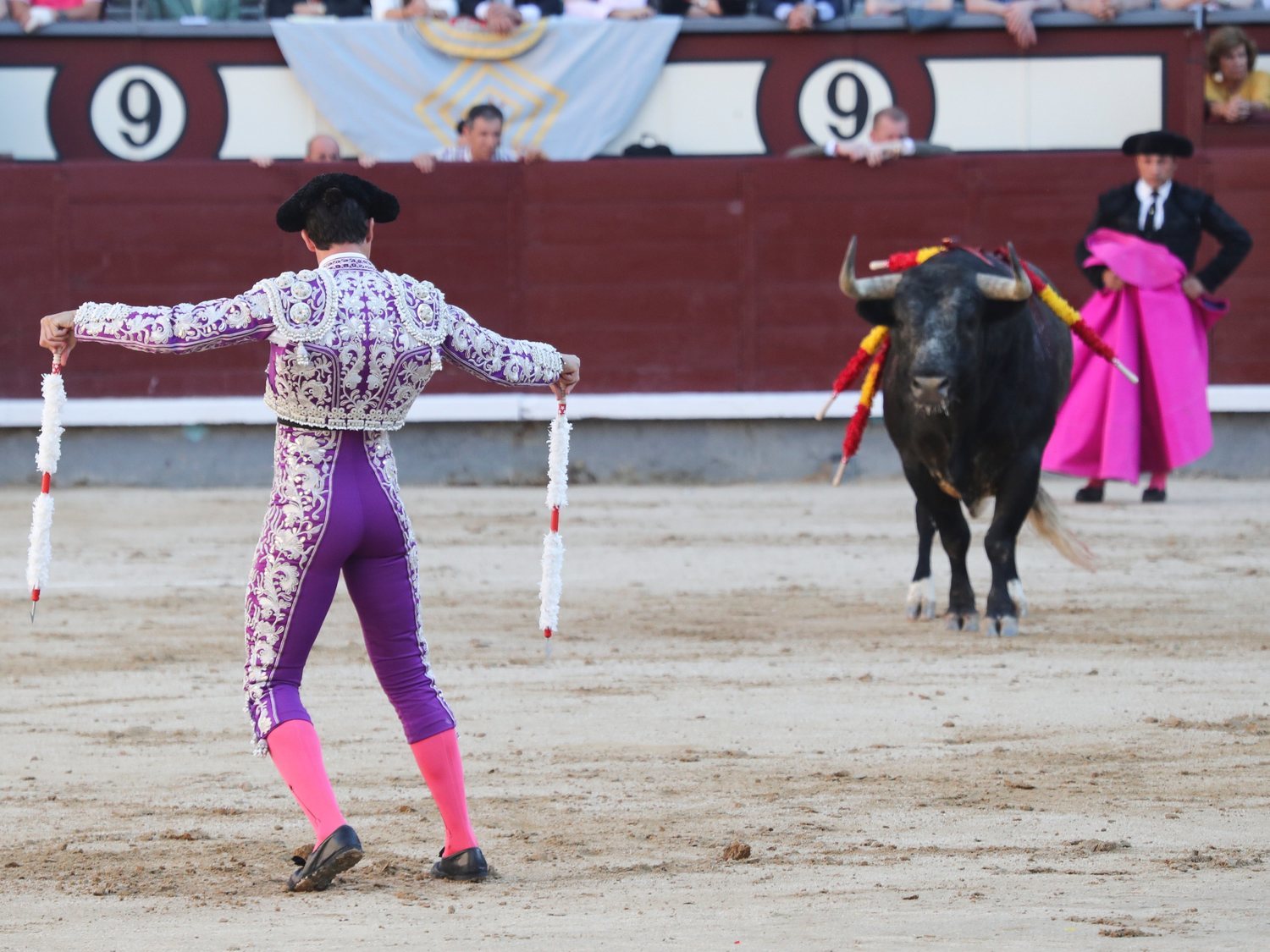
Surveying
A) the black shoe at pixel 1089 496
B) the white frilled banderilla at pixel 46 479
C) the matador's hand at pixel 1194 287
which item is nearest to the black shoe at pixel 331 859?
the white frilled banderilla at pixel 46 479

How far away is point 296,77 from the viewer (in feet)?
33.2

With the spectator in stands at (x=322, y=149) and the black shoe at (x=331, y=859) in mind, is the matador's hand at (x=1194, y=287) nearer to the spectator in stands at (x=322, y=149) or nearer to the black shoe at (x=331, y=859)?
the spectator in stands at (x=322, y=149)

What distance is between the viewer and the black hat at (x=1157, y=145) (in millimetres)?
7989

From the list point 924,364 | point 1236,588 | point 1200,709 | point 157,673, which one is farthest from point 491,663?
point 1236,588

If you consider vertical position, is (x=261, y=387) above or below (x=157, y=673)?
above

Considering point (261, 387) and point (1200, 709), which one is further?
point (261, 387)

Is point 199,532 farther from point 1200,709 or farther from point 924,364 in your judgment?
point 1200,709

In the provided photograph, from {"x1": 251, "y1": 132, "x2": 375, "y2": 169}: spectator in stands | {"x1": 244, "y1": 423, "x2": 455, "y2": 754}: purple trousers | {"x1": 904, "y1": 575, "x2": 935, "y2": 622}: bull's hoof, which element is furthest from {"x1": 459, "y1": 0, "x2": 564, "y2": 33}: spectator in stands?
{"x1": 244, "y1": 423, "x2": 455, "y2": 754}: purple trousers

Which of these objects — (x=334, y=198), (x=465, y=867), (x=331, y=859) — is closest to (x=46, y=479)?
(x=334, y=198)

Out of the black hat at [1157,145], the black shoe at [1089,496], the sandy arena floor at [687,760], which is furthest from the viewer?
the black shoe at [1089,496]

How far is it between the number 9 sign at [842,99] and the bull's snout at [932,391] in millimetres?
4870

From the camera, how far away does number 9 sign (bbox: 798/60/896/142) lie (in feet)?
34.0

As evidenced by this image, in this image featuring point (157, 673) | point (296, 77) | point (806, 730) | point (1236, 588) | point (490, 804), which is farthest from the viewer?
point (296, 77)

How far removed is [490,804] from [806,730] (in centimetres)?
97
